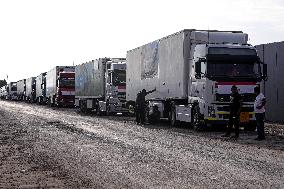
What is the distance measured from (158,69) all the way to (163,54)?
0.87 m

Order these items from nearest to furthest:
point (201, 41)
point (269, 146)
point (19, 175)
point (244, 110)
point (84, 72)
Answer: point (19, 175) → point (269, 146) → point (244, 110) → point (201, 41) → point (84, 72)

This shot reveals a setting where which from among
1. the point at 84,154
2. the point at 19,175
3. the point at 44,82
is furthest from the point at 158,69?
the point at 44,82

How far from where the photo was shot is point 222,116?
1947cm

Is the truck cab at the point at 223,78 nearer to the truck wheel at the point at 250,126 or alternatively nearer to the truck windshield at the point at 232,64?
the truck windshield at the point at 232,64

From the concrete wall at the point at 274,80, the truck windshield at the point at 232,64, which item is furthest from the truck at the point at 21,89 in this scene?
the truck windshield at the point at 232,64

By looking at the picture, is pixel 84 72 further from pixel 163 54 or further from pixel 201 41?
pixel 201 41

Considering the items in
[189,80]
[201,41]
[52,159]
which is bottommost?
[52,159]

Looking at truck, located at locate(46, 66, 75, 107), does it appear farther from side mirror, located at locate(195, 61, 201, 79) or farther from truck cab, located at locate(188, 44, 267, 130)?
truck cab, located at locate(188, 44, 267, 130)

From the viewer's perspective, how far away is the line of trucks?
1934 centimetres

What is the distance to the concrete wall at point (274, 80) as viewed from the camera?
94.6 feet

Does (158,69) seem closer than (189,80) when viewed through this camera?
No

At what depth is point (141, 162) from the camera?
11.4m

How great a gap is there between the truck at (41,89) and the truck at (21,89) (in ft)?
55.7

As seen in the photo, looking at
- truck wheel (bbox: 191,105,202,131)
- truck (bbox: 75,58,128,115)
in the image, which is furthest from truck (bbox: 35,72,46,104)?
truck wheel (bbox: 191,105,202,131)
